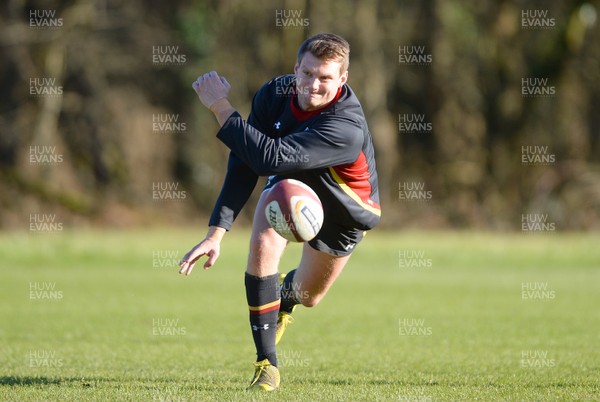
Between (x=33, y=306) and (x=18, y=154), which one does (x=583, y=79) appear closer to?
(x=18, y=154)

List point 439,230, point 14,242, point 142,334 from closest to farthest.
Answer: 1. point 142,334
2. point 14,242
3. point 439,230

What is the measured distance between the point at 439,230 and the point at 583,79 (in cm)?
790

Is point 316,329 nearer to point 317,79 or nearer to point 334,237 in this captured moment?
point 334,237

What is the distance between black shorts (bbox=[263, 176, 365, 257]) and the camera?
6.36m

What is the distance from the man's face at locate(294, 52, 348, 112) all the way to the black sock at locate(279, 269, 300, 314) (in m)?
1.56

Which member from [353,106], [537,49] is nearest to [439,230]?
[537,49]

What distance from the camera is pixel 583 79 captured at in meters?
35.7

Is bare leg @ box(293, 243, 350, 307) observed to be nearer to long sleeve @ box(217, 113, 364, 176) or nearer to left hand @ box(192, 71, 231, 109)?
long sleeve @ box(217, 113, 364, 176)

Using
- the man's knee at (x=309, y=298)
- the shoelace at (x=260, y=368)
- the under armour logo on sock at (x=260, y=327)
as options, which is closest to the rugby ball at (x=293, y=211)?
the under armour logo on sock at (x=260, y=327)

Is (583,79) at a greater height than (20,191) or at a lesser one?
greater

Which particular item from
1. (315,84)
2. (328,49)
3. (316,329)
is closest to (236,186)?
(315,84)

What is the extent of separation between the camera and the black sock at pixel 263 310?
6035 millimetres

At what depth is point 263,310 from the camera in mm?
6094

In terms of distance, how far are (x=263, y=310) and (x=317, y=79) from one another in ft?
4.96
